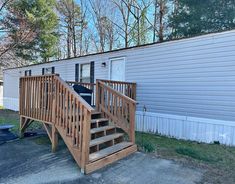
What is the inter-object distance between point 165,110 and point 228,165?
3242 mm

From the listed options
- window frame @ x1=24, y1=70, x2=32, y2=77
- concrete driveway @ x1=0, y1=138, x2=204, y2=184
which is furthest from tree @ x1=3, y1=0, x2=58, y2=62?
concrete driveway @ x1=0, y1=138, x2=204, y2=184

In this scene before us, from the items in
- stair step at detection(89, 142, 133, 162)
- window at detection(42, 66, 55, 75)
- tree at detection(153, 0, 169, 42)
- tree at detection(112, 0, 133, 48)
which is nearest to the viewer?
Answer: stair step at detection(89, 142, 133, 162)

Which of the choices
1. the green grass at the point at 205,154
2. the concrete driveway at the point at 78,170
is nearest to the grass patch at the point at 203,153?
the green grass at the point at 205,154

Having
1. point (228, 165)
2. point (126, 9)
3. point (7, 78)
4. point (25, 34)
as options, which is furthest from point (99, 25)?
point (228, 165)

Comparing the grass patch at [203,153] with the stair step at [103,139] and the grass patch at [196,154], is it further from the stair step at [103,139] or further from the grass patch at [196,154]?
the stair step at [103,139]

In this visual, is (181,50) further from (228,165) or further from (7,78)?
(7,78)

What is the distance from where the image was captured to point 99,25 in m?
19.4

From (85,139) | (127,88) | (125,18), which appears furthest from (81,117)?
(125,18)

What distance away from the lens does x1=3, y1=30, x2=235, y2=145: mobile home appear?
610 cm

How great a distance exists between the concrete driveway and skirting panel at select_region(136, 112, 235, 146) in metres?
2.55

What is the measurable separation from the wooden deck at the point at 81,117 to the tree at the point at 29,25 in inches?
399

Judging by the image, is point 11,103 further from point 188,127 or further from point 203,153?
point 203,153

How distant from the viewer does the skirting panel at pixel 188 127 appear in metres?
6.15

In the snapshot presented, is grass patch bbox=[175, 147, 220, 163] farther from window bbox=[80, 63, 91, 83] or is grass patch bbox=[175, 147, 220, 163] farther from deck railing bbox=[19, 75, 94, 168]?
window bbox=[80, 63, 91, 83]
